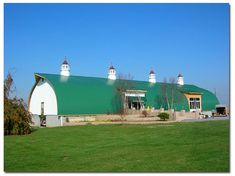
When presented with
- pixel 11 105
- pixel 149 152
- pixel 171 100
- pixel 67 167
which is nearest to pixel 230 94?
pixel 149 152

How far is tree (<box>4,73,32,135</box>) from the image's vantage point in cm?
1848

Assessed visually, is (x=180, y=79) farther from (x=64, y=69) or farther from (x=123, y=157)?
(x=123, y=157)

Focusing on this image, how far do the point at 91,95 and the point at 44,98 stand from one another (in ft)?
14.3

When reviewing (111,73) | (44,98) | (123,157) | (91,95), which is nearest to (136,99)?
(111,73)

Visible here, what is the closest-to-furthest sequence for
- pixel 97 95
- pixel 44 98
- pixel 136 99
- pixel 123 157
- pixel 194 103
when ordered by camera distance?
pixel 123 157, pixel 44 98, pixel 97 95, pixel 136 99, pixel 194 103

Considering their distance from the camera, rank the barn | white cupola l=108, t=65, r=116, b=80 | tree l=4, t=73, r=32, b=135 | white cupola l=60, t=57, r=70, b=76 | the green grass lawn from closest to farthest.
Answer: the green grass lawn
tree l=4, t=73, r=32, b=135
the barn
white cupola l=60, t=57, r=70, b=76
white cupola l=108, t=65, r=116, b=80

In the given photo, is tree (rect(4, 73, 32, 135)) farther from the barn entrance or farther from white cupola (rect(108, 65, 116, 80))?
white cupola (rect(108, 65, 116, 80))

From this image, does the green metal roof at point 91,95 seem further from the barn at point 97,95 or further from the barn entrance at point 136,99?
the barn entrance at point 136,99

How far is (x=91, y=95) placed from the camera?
32656 millimetres

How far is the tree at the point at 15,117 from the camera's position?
1848 centimetres

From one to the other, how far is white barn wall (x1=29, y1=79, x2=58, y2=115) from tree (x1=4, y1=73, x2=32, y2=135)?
9.46m

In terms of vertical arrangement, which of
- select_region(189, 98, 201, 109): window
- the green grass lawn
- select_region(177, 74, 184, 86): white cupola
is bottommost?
the green grass lawn

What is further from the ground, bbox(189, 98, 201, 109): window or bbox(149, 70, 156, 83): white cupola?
bbox(149, 70, 156, 83): white cupola

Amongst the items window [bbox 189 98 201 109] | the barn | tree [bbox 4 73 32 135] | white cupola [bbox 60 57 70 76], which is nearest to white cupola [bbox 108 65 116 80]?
the barn
